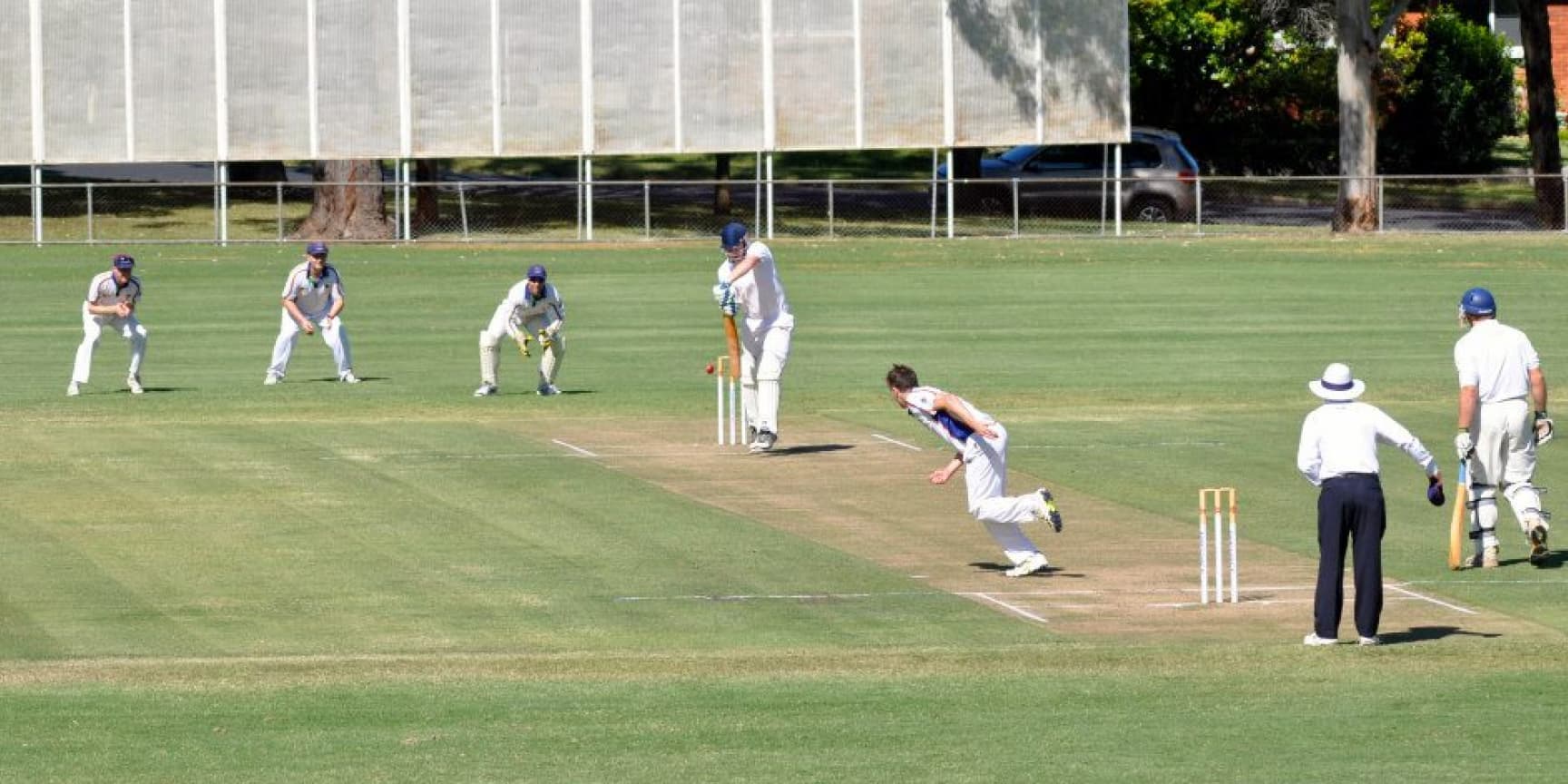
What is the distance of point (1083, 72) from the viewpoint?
5509cm

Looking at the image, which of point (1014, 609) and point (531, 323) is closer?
point (1014, 609)

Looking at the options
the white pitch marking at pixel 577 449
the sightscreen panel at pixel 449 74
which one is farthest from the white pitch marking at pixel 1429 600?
the sightscreen panel at pixel 449 74

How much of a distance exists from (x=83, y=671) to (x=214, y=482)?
26.8 ft

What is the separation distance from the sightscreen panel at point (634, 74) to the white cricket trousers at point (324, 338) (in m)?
21.2

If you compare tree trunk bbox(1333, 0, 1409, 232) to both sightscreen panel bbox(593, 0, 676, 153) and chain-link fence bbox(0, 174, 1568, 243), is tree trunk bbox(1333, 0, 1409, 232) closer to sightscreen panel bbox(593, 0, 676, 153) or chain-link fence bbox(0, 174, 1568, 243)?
chain-link fence bbox(0, 174, 1568, 243)

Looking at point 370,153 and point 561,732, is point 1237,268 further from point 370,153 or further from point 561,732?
point 561,732

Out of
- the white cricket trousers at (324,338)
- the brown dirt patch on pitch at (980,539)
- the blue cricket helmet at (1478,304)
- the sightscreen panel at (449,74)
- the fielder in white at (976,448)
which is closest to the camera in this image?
the brown dirt patch on pitch at (980,539)

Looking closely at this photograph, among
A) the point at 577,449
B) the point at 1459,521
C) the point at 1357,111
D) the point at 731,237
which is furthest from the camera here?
the point at 1357,111

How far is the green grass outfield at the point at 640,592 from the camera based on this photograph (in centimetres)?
1408

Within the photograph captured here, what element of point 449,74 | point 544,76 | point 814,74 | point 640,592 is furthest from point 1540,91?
point 640,592

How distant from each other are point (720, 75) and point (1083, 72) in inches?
306

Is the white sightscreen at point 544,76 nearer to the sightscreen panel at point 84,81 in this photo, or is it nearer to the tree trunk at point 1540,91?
the sightscreen panel at point 84,81

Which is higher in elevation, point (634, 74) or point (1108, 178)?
point (634, 74)

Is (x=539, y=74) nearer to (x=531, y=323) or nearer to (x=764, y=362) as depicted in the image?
(x=531, y=323)
